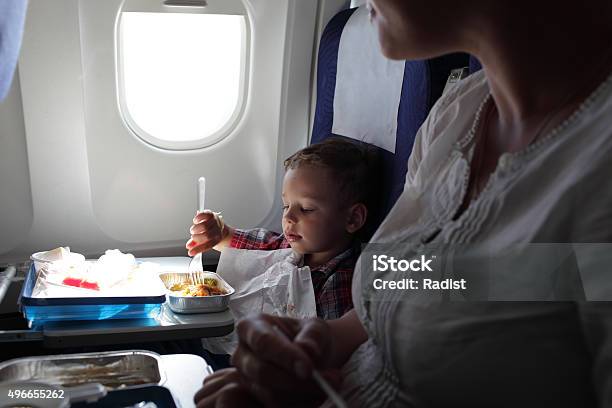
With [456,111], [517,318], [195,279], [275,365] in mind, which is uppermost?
[456,111]

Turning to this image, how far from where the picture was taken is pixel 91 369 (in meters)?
1.32

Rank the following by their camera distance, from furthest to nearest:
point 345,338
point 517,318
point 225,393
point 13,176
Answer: point 13,176 < point 345,338 < point 225,393 < point 517,318

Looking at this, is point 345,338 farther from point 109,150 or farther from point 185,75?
point 185,75

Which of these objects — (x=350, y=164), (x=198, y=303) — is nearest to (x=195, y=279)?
(x=198, y=303)

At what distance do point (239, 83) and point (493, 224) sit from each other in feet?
5.84

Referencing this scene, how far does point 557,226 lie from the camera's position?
759 mm

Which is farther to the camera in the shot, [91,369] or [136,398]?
[91,369]

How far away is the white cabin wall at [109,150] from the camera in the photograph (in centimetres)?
220

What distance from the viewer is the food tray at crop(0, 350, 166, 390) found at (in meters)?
1.27

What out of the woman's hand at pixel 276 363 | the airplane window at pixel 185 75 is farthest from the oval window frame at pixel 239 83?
the woman's hand at pixel 276 363

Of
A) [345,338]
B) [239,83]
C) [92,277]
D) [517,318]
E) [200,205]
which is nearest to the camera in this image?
[517,318]

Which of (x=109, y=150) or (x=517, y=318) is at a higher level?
(x=517, y=318)

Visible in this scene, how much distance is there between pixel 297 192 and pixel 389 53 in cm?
113

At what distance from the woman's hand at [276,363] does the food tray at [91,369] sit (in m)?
0.33
